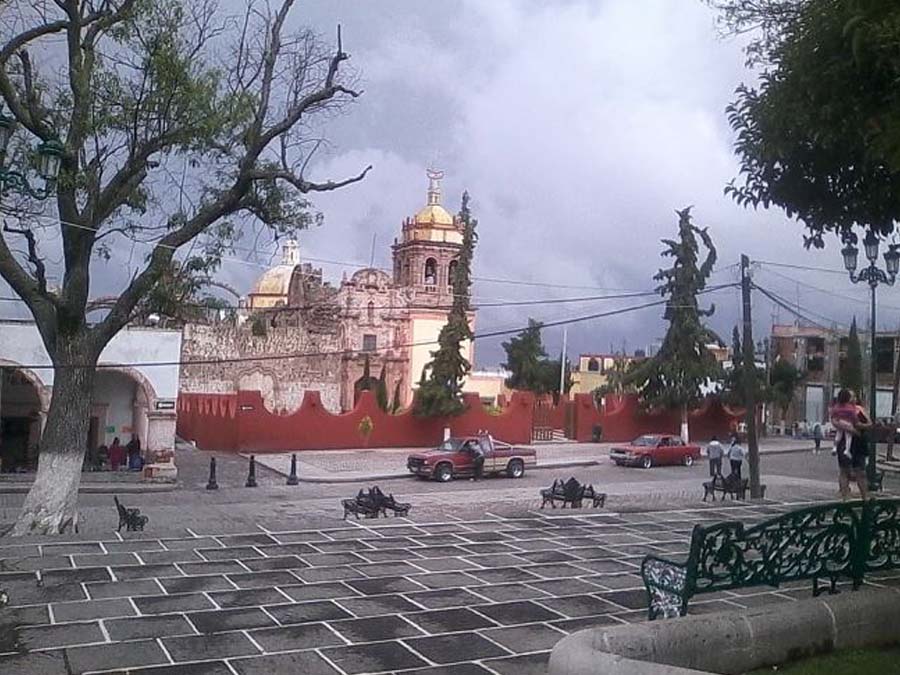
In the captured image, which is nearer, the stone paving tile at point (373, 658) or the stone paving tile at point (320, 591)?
the stone paving tile at point (373, 658)

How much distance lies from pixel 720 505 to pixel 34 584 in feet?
38.8

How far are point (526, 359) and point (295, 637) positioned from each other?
45.0 m

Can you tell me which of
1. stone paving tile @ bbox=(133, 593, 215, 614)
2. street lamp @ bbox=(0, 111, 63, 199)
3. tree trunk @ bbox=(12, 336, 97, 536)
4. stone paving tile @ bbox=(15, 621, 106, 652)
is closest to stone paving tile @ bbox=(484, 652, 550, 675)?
stone paving tile @ bbox=(133, 593, 215, 614)

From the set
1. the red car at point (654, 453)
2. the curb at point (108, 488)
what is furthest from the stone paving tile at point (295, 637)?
the red car at point (654, 453)

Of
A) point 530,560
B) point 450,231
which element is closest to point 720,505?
point 530,560

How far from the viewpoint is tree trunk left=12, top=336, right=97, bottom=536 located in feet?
45.7

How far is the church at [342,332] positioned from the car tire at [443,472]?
14100 mm

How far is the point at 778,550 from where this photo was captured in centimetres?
687

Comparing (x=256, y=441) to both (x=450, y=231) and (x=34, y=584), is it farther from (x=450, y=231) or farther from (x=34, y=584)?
(x=34, y=584)

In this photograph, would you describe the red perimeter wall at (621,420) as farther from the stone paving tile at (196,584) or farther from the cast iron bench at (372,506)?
the stone paving tile at (196,584)

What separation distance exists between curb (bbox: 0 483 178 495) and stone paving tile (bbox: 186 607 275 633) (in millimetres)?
14953

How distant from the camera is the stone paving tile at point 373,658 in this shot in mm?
6758

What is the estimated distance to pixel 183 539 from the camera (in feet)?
41.6

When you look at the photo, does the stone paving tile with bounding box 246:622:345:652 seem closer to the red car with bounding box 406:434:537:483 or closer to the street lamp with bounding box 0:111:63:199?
the street lamp with bounding box 0:111:63:199
